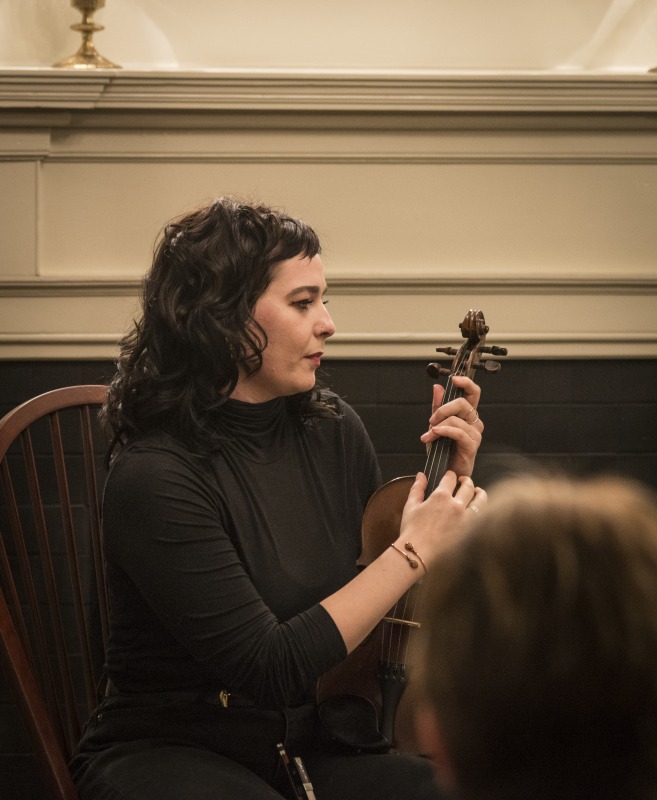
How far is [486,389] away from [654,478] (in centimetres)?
39

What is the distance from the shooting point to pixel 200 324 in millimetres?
1441

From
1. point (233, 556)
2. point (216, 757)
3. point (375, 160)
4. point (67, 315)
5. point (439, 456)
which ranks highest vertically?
point (375, 160)

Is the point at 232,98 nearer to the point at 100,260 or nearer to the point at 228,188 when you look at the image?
the point at 228,188

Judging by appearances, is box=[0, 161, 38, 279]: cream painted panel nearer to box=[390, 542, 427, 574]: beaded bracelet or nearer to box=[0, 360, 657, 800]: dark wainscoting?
box=[0, 360, 657, 800]: dark wainscoting

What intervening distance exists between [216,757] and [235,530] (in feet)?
0.91

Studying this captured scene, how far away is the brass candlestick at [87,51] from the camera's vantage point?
2002mm

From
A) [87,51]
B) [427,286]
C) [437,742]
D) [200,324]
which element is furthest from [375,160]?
[437,742]

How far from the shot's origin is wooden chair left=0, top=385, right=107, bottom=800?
1309 mm

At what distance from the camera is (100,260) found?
2082mm

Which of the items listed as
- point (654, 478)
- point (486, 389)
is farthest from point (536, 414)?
point (654, 478)

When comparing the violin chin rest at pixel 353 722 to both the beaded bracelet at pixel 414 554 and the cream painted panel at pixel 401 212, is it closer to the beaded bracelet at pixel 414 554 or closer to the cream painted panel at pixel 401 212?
the beaded bracelet at pixel 414 554

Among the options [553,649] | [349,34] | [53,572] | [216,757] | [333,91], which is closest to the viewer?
[553,649]

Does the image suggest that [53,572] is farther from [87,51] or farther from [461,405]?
[87,51]

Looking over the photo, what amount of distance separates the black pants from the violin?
0.03m
